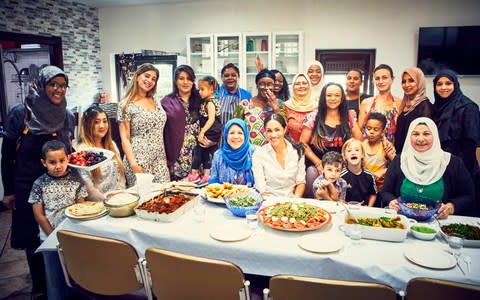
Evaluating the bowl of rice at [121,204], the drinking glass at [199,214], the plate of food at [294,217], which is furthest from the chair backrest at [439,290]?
the bowl of rice at [121,204]

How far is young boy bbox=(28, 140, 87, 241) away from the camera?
2232 millimetres

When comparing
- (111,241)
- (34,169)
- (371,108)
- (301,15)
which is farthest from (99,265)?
(301,15)

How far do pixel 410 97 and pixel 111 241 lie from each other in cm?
260

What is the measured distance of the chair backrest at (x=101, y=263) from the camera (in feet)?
5.36

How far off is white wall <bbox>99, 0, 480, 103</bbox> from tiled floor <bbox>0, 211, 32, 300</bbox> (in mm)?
3834

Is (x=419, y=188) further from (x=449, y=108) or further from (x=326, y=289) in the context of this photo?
(x=326, y=289)

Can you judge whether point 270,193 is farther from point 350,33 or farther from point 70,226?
point 350,33

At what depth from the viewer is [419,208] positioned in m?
1.92

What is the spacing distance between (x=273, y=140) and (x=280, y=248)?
1.18 m

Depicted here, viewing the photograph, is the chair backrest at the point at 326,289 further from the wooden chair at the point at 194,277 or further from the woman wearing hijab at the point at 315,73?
the woman wearing hijab at the point at 315,73

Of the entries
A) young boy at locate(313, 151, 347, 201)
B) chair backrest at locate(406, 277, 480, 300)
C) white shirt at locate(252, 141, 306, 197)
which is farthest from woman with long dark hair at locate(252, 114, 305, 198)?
chair backrest at locate(406, 277, 480, 300)

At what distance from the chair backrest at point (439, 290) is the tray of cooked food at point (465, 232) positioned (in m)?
0.46

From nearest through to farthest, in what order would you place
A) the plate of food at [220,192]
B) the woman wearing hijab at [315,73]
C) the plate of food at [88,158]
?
the plate of food at [220,192]
the plate of food at [88,158]
the woman wearing hijab at [315,73]

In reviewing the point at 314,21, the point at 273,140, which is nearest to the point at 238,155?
the point at 273,140
